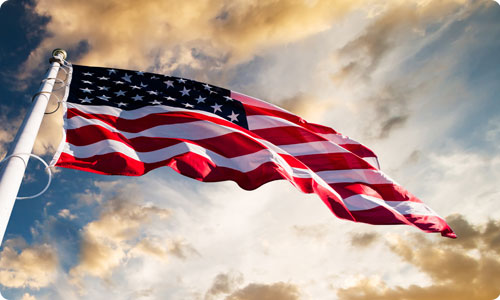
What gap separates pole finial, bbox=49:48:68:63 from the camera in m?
9.04

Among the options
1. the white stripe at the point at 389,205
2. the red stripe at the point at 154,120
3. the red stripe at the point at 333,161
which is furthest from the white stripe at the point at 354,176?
the red stripe at the point at 154,120

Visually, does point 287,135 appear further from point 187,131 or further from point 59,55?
point 59,55

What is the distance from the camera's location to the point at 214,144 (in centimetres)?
949

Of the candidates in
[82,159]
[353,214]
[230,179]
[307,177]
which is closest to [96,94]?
[82,159]

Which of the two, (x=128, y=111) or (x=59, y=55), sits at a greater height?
(x=59, y=55)

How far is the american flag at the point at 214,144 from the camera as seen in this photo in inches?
338

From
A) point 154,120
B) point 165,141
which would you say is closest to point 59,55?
point 154,120

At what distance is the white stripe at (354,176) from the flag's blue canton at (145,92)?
3.20m

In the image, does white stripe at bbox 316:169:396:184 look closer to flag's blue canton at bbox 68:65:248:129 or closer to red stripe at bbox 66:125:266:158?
red stripe at bbox 66:125:266:158

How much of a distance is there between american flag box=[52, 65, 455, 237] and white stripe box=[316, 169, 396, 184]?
→ 0.10ft

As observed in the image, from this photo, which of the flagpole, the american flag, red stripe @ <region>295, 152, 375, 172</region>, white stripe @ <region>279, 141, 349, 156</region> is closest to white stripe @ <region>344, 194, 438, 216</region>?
the american flag

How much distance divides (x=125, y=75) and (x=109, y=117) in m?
1.67

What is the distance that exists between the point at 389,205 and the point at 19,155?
9.84 m

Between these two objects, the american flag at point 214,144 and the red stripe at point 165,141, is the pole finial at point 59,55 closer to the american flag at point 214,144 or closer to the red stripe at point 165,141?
the american flag at point 214,144
